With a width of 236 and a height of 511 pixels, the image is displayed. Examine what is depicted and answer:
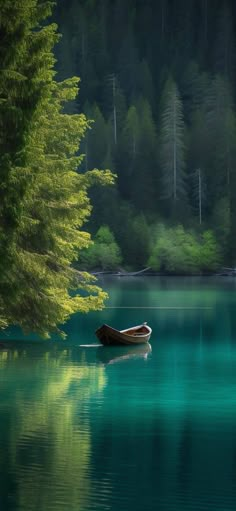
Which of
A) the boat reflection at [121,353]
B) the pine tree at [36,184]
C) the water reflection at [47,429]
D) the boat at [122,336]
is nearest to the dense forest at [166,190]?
the boat at [122,336]

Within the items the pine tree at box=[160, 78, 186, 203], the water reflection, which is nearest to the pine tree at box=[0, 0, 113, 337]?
the water reflection

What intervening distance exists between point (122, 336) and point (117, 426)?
2373cm

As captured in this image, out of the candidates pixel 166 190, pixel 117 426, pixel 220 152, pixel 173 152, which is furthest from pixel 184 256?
pixel 117 426

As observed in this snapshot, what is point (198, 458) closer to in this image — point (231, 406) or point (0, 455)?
point (0, 455)

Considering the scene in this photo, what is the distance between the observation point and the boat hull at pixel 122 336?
51406mm

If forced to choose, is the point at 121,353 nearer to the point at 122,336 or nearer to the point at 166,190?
the point at 122,336

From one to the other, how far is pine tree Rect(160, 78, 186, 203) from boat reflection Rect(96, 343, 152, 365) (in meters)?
125

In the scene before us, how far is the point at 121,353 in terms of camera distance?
49.9 metres

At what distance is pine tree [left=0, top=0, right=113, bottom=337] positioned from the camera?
32469 millimetres

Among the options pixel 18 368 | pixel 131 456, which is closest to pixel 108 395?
pixel 18 368

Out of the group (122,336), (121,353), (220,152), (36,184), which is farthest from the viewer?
(220,152)

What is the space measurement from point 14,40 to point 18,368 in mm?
12090

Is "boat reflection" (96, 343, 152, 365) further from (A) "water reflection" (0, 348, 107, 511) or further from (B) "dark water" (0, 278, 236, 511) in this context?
(A) "water reflection" (0, 348, 107, 511)

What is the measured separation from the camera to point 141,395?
35062 millimetres
